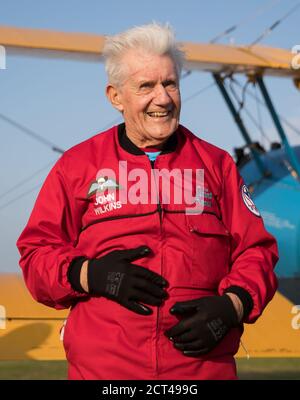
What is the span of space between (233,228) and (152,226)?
0.26 meters

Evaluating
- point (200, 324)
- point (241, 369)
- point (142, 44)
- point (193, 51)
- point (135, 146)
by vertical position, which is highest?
point (193, 51)

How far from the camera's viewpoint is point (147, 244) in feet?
7.10

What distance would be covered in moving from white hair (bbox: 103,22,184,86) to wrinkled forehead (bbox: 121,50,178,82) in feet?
0.04

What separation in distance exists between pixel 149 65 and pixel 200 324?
2.48ft

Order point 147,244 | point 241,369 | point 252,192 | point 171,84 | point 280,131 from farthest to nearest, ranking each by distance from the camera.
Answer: point 252,192 → point 280,131 → point 241,369 → point 171,84 → point 147,244

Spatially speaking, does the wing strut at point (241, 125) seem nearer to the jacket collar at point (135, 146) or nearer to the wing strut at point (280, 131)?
the wing strut at point (280, 131)

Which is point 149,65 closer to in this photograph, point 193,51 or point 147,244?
point 147,244

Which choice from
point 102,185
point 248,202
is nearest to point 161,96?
point 102,185

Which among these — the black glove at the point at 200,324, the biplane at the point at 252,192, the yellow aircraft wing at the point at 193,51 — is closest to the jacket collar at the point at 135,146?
the black glove at the point at 200,324

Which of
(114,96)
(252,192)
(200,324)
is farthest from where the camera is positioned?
(252,192)

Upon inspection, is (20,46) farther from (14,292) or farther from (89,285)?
(89,285)

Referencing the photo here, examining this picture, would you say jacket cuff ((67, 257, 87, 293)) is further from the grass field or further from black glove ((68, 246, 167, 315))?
the grass field

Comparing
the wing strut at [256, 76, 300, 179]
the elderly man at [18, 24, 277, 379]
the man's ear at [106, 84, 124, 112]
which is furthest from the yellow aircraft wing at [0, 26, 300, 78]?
the elderly man at [18, 24, 277, 379]

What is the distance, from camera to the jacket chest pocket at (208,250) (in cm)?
218
